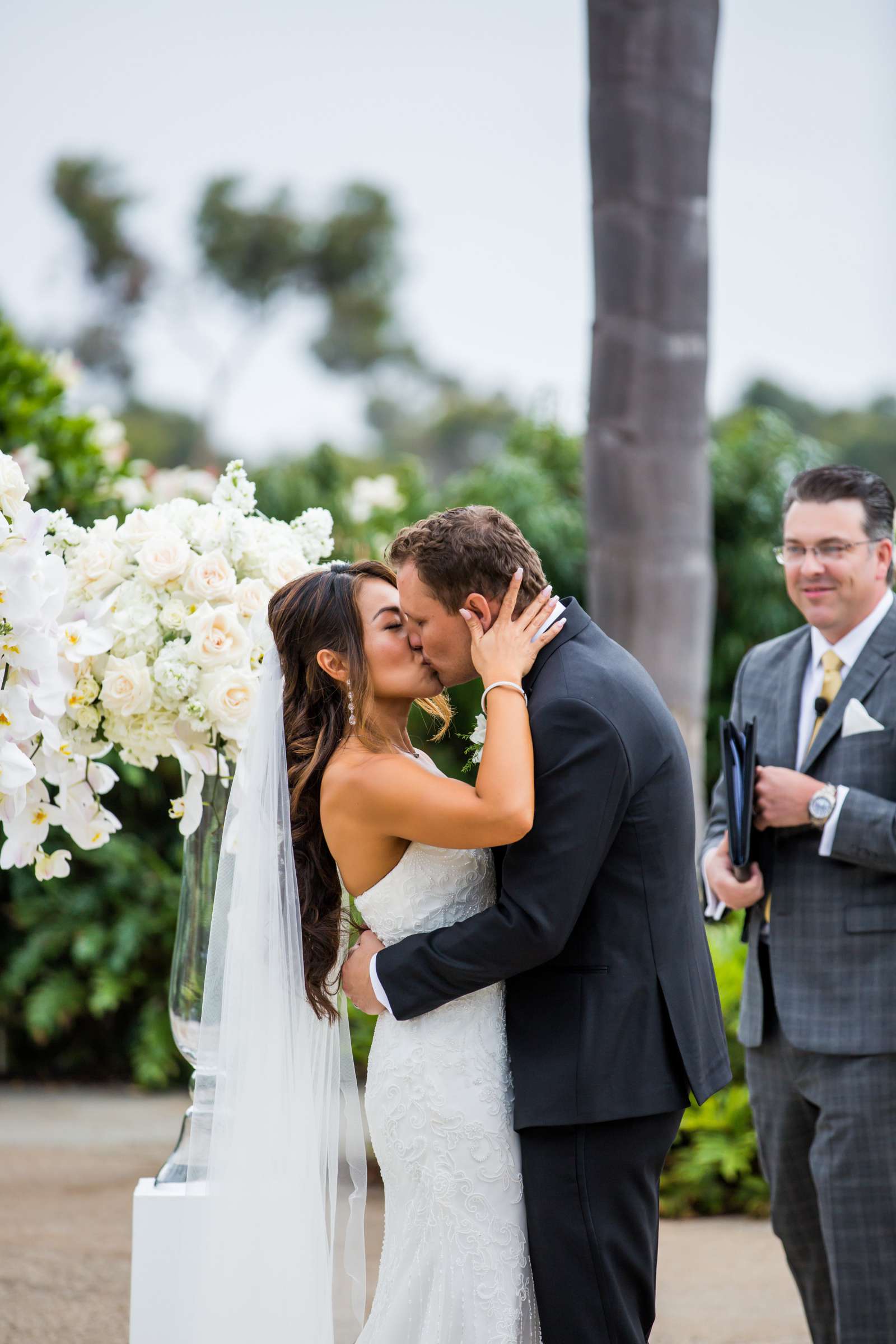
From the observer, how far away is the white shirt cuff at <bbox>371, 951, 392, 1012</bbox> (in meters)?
2.46

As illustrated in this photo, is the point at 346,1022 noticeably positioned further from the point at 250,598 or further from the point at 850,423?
the point at 850,423

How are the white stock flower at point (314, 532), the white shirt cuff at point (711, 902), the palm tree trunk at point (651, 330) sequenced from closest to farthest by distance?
the white stock flower at point (314, 532), the white shirt cuff at point (711, 902), the palm tree trunk at point (651, 330)

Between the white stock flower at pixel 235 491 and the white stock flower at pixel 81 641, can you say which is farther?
the white stock flower at pixel 235 491

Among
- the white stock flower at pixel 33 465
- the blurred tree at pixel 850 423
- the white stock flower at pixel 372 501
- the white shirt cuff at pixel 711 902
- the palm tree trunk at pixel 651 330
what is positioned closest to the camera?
the white shirt cuff at pixel 711 902

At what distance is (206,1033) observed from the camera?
8.97ft

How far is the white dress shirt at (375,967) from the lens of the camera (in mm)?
2467

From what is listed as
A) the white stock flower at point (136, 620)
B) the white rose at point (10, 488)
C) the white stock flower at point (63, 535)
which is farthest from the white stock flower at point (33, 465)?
the white rose at point (10, 488)

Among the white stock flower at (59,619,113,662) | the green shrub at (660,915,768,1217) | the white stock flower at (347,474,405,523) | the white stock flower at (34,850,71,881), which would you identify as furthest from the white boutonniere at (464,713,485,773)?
the white stock flower at (347,474,405,523)

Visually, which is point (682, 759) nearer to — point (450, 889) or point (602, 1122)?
point (450, 889)

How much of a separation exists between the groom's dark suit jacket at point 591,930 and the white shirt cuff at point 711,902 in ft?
2.89

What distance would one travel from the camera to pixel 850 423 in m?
30.9

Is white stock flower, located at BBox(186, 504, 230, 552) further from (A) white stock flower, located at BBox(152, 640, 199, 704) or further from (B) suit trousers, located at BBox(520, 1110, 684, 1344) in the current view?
(B) suit trousers, located at BBox(520, 1110, 684, 1344)

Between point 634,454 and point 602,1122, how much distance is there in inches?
121

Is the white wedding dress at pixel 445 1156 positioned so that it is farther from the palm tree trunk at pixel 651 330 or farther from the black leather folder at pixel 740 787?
the palm tree trunk at pixel 651 330
